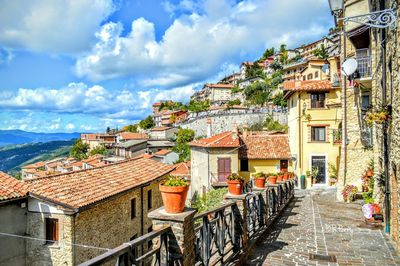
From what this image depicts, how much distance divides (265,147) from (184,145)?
91.0ft

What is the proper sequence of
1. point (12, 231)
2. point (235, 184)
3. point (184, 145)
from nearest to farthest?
point (235, 184)
point (12, 231)
point (184, 145)

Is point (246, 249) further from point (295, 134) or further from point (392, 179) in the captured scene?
point (295, 134)

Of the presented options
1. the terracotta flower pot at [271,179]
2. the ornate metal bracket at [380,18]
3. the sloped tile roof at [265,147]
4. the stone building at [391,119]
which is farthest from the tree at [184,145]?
the ornate metal bracket at [380,18]

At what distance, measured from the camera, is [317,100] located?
74.8 feet

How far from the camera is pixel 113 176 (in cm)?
1727

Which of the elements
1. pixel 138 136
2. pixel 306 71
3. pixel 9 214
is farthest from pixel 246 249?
pixel 138 136

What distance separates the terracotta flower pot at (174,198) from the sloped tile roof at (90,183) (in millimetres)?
9998

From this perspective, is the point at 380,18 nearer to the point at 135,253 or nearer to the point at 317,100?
the point at 135,253

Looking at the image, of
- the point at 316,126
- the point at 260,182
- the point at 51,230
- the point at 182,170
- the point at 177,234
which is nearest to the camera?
the point at 177,234

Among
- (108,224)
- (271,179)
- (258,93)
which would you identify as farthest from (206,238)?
(258,93)

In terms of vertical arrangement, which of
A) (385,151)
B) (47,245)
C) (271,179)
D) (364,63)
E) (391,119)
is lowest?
(47,245)

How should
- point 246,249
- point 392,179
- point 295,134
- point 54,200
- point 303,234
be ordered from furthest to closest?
1. point 295,134
2. point 54,200
3. point 303,234
4. point 392,179
5. point 246,249

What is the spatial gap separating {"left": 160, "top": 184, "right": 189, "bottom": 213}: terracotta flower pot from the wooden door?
78.8ft

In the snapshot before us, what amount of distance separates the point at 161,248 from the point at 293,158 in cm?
2320
